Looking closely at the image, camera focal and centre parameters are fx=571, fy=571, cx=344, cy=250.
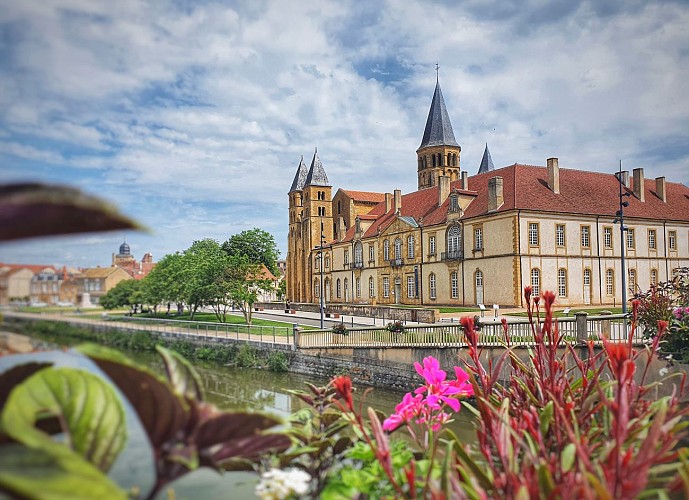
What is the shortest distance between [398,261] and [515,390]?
43.2 meters

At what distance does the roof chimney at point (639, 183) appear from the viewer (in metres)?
39.9

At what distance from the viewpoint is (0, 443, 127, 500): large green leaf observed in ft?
2.72

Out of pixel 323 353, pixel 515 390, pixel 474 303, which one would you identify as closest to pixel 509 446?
pixel 515 390

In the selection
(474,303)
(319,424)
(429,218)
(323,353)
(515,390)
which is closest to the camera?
(319,424)

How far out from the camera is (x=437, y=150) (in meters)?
65.4

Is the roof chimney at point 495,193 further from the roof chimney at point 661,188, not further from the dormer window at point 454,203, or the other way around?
the roof chimney at point 661,188

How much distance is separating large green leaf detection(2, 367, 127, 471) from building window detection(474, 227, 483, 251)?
3741 cm

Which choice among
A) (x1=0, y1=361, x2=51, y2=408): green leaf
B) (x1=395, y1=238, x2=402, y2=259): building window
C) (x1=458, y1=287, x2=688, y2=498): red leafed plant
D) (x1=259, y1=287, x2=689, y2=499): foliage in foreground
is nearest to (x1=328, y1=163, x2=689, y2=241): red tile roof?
(x1=395, y1=238, x2=402, y2=259): building window

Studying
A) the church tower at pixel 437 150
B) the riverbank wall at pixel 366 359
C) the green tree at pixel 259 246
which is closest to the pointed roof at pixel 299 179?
the green tree at pixel 259 246

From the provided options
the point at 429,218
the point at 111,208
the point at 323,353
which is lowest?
the point at 323,353

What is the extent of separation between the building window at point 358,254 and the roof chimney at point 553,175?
19368mm

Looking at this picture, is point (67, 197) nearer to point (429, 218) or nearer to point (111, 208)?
point (111, 208)

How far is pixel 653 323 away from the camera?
9633 mm

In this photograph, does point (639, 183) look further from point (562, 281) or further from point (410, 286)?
point (410, 286)
